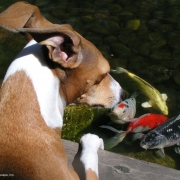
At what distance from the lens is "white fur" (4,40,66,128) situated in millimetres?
3031

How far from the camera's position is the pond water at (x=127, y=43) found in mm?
5363

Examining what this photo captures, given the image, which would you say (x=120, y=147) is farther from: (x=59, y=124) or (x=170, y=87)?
(x=59, y=124)

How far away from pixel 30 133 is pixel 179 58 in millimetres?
3680

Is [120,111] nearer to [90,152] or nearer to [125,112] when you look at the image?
[125,112]

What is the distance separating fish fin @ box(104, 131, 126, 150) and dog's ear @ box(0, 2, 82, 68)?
193 centimetres

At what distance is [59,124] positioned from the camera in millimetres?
3285

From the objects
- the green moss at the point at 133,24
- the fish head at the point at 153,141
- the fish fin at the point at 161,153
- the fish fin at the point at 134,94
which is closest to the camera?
the fish head at the point at 153,141

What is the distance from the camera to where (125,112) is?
5.07m

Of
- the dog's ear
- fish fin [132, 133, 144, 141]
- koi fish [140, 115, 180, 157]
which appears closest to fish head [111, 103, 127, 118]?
fish fin [132, 133, 144, 141]

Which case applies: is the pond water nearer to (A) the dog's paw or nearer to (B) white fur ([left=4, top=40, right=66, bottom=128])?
(A) the dog's paw

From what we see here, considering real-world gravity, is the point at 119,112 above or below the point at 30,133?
below

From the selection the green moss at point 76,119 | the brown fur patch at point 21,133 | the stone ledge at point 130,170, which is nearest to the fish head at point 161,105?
the green moss at point 76,119

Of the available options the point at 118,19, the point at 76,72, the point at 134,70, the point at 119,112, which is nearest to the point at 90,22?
the point at 118,19

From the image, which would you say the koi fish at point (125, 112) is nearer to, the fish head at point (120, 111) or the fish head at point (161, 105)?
the fish head at point (120, 111)
